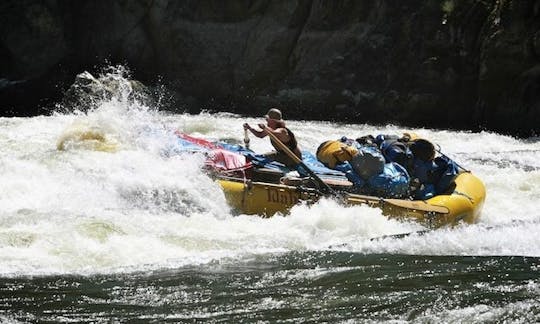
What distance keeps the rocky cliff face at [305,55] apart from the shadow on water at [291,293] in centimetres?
1065

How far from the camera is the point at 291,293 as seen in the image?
578 centimetres

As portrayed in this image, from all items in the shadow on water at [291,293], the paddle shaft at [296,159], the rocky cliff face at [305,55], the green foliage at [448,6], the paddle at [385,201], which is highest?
the green foliage at [448,6]

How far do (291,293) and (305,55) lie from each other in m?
14.9

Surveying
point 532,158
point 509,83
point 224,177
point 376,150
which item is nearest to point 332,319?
point 224,177

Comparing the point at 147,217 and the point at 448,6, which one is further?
the point at 448,6

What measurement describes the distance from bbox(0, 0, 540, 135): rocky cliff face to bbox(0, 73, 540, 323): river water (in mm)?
6041

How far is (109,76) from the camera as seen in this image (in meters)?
20.5

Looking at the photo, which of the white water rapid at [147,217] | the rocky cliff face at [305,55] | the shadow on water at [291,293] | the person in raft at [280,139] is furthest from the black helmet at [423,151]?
the rocky cliff face at [305,55]

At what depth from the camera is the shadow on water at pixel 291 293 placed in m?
5.28

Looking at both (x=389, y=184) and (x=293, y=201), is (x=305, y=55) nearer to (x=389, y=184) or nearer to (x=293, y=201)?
(x=389, y=184)

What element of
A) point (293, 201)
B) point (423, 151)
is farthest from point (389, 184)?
point (293, 201)

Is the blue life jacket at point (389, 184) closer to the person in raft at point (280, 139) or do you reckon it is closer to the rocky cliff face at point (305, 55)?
the person in raft at point (280, 139)

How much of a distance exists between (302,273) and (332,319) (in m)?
1.14

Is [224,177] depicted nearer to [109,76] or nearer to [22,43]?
[109,76]
